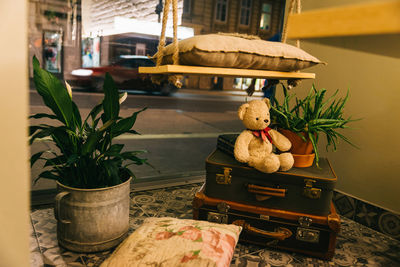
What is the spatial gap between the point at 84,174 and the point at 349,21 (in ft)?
4.18

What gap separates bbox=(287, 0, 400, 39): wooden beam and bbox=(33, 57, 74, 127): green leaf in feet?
3.64

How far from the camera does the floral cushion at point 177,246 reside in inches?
41.9

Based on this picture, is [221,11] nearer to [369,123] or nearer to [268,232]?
[369,123]

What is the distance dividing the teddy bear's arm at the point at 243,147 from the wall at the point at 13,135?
3.57 feet

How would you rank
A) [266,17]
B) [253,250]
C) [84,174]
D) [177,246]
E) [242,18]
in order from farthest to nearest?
[242,18] → [266,17] → [253,250] → [84,174] → [177,246]

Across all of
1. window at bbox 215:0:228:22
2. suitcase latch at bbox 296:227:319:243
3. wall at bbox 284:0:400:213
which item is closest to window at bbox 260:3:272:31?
window at bbox 215:0:228:22

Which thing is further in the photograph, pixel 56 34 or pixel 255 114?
pixel 56 34

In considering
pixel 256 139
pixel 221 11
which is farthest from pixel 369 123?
pixel 221 11

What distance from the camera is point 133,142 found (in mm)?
3311

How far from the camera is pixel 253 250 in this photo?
145cm

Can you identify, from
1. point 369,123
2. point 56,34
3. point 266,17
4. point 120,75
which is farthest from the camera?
point 266,17

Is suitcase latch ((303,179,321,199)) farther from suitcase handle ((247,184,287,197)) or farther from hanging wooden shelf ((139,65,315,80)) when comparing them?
hanging wooden shelf ((139,65,315,80))

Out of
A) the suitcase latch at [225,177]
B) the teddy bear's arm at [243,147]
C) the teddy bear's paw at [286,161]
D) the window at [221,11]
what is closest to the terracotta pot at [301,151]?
the teddy bear's paw at [286,161]

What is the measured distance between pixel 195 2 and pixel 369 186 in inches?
89.1
